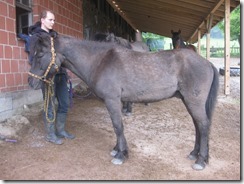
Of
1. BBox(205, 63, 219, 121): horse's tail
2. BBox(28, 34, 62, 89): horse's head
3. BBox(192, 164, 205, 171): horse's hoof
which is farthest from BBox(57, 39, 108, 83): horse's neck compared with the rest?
BBox(192, 164, 205, 171): horse's hoof

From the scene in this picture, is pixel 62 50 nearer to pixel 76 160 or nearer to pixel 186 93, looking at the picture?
pixel 76 160

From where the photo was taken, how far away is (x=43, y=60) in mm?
2959

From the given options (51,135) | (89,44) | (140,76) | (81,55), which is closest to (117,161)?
(140,76)

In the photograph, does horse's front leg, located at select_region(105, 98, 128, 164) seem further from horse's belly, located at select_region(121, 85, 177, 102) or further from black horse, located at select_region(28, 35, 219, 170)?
horse's belly, located at select_region(121, 85, 177, 102)

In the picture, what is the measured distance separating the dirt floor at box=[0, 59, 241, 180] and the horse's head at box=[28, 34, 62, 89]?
953 millimetres

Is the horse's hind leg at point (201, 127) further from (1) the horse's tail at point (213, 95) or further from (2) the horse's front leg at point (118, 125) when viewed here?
(2) the horse's front leg at point (118, 125)

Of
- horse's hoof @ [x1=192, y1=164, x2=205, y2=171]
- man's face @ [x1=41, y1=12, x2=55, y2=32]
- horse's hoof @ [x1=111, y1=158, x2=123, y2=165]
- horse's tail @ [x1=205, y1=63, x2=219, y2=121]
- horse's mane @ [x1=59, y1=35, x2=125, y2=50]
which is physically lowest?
horse's hoof @ [x1=192, y1=164, x2=205, y2=171]

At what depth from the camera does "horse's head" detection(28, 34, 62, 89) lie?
294 cm

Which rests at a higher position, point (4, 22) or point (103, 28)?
point (103, 28)

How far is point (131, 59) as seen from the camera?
10.0 ft

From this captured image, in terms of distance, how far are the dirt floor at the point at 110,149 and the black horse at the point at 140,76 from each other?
23cm

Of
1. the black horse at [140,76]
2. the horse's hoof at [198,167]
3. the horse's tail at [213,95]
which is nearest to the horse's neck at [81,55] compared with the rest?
the black horse at [140,76]

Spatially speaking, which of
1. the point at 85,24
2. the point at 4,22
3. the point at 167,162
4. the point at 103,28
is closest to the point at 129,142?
the point at 167,162

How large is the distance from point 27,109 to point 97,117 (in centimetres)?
130
